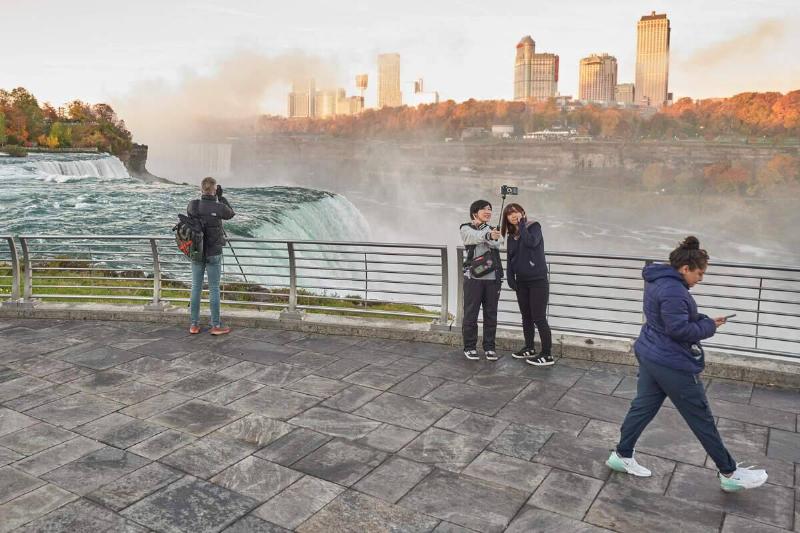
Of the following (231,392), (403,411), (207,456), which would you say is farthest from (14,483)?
(403,411)

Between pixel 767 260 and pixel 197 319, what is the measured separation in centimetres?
9864

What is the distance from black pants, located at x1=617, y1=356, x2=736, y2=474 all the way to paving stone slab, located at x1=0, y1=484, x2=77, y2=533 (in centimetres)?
378

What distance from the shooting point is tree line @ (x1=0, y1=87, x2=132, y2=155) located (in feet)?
318

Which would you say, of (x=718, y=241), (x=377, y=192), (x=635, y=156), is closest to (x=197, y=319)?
(x=718, y=241)

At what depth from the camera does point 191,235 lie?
7988mm

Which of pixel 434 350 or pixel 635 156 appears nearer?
pixel 434 350

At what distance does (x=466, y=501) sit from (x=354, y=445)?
1155 mm

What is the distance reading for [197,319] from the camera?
28.2ft

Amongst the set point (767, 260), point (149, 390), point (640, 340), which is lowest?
point (767, 260)

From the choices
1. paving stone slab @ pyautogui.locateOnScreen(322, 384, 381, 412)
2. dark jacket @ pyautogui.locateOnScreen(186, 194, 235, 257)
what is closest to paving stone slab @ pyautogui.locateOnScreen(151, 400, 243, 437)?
paving stone slab @ pyautogui.locateOnScreen(322, 384, 381, 412)

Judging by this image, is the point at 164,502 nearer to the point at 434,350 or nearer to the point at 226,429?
the point at 226,429

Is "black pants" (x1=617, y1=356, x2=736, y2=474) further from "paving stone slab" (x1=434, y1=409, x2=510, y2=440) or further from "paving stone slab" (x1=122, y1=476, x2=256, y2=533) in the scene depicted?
"paving stone slab" (x1=122, y1=476, x2=256, y2=533)

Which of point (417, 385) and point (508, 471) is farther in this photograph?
point (417, 385)

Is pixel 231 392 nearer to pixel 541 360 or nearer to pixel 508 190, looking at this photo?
pixel 541 360
